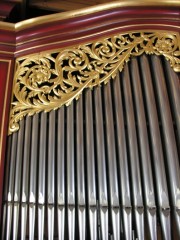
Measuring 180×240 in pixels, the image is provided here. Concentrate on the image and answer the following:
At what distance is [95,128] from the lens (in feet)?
4.48

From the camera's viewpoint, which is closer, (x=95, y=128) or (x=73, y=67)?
(x=95, y=128)

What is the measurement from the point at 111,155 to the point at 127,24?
0.70 metres

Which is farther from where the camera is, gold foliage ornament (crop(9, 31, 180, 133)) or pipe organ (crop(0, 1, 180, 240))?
gold foliage ornament (crop(9, 31, 180, 133))

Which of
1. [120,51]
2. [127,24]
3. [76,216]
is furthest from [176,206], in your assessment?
[127,24]

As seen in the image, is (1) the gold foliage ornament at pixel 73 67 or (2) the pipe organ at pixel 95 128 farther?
(1) the gold foliage ornament at pixel 73 67

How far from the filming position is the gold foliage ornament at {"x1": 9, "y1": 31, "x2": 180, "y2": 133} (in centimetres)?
146

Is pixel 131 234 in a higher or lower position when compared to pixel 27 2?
lower

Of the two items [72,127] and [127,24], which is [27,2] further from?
[72,127]

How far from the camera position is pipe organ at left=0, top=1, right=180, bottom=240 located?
45.8 inches

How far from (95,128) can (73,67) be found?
34 cm

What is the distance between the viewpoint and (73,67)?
1530mm

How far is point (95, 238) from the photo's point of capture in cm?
112

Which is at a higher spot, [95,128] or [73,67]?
[73,67]

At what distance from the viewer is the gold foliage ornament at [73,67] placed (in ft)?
4.79
